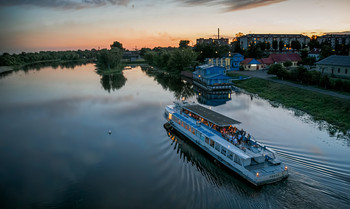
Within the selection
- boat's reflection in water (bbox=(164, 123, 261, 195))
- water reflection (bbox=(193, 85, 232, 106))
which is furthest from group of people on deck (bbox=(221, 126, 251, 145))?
water reflection (bbox=(193, 85, 232, 106))

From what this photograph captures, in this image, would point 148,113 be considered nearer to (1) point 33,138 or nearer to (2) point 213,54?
(1) point 33,138

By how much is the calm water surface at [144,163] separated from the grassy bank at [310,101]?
286 cm

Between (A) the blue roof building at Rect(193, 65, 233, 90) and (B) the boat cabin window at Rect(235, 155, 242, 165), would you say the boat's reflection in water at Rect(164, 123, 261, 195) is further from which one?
(A) the blue roof building at Rect(193, 65, 233, 90)

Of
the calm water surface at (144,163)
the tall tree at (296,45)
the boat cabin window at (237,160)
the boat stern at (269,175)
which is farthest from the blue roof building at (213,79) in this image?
the tall tree at (296,45)

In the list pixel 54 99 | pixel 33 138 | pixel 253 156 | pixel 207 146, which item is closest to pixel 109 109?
pixel 33 138

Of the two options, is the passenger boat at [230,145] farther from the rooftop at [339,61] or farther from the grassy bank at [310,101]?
the rooftop at [339,61]

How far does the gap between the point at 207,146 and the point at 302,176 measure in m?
9.77

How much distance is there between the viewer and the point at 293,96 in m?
48.7

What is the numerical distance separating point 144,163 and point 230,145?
921 centimetres

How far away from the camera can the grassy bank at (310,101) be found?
35.5m

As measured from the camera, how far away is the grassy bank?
35534 millimetres

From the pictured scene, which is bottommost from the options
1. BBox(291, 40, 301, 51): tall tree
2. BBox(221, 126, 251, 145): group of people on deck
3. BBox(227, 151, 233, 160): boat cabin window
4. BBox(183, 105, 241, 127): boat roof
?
BBox(227, 151, 233, 160): boat cabin window

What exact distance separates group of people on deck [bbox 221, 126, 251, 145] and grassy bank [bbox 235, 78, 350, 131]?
15975 millimetres

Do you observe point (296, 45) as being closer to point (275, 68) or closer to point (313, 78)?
point (275, 68)
